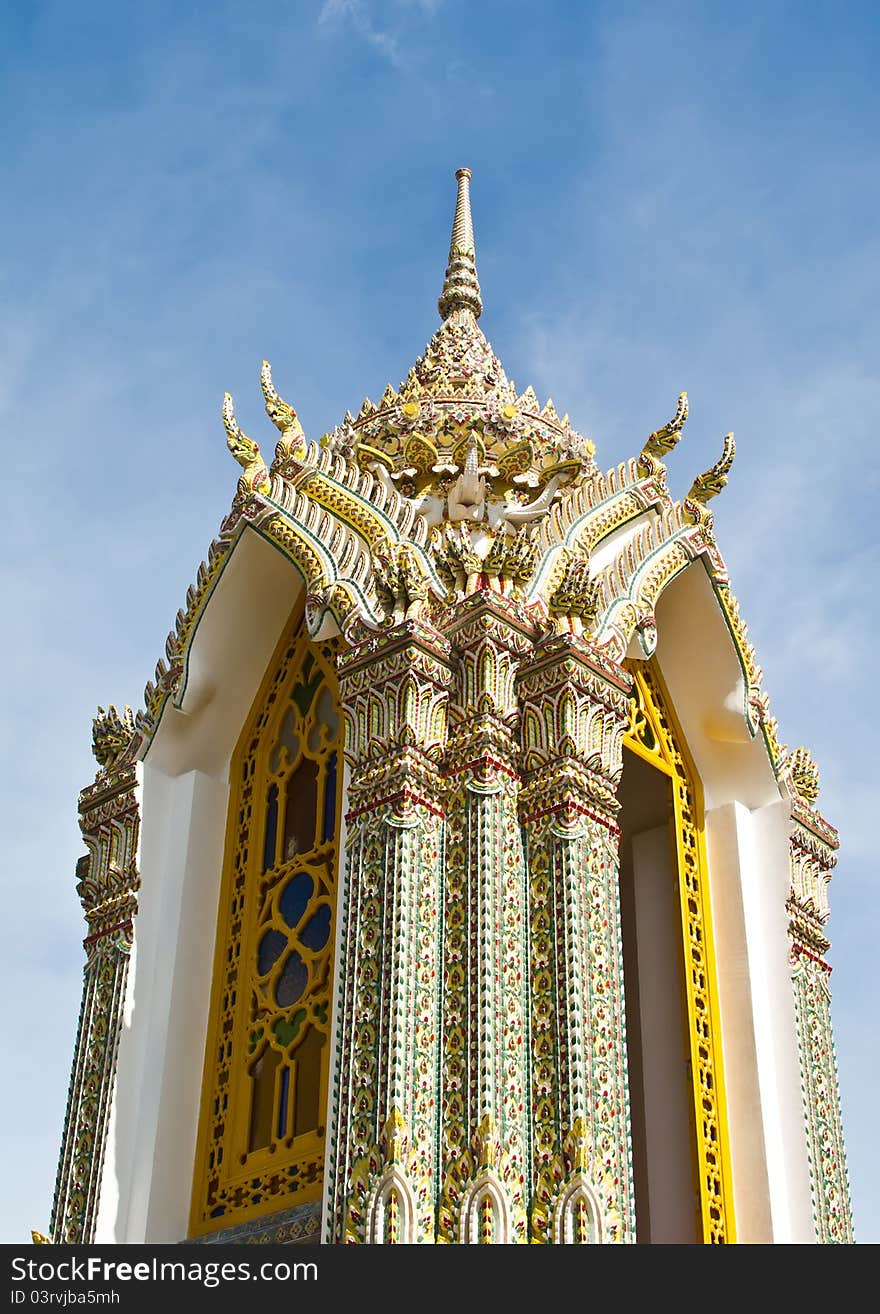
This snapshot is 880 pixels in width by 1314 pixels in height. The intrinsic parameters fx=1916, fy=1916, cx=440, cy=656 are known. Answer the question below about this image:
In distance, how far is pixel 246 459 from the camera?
39.1ft

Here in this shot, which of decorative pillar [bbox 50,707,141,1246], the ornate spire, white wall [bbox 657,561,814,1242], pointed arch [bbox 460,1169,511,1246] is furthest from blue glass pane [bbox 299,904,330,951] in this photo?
the ornate spire

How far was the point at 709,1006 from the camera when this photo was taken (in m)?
11.5

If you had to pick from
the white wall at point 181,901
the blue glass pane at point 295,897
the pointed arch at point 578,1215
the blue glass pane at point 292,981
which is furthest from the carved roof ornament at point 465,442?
the pointed arch at point 578,1215

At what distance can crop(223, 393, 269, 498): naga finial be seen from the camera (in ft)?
38.8

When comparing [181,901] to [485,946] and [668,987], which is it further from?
[668,987]

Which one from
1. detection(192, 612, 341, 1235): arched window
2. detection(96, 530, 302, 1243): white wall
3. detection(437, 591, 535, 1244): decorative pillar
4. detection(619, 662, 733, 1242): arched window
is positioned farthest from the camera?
detection(619, 662, 733, 1242): arched window

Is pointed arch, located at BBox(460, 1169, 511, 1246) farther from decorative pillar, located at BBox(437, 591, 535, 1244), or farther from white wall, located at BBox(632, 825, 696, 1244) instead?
white wall, located at BBox(632, 825, 696, 1244)

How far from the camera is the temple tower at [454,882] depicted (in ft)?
30.1

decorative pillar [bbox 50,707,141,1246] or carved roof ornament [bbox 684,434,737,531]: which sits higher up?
carved roof ornament [bbox 684,434,737,531]

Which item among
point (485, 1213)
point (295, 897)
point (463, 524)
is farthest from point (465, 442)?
point (485, 1213)

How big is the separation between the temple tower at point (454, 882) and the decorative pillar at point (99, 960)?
0.03 metres

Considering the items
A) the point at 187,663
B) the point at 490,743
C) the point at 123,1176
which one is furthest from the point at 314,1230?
the point at 187,663

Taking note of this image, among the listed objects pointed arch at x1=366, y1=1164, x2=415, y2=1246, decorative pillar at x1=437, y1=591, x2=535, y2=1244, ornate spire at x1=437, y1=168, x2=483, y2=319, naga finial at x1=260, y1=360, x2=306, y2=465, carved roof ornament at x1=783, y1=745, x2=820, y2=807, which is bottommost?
pointed arch at x1=366, y1=1164, x2=415, y2=1246

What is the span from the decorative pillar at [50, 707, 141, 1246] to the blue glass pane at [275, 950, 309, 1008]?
92 centimetres
